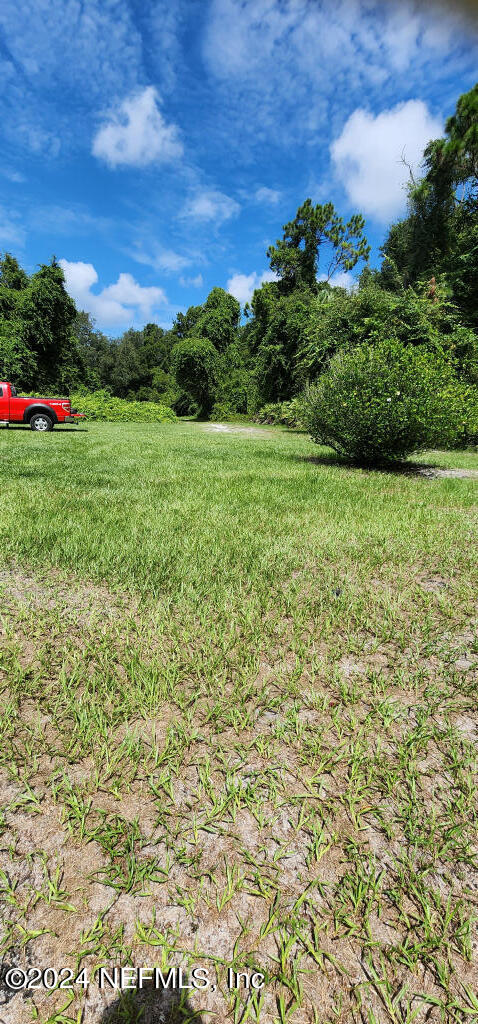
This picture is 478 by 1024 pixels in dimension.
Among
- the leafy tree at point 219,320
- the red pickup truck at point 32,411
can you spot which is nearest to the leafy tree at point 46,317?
the leafy tree at point 219,320

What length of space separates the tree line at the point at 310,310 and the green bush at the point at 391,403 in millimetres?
3419

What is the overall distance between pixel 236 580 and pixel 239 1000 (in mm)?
2239

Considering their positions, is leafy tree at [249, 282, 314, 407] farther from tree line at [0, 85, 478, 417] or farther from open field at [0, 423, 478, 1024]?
open field at [0, 423, 478, 1024]

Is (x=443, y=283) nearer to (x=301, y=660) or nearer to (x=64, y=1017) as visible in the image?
(x=301, y=660)

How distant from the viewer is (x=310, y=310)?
24.9 meters

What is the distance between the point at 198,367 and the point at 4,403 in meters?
23.0

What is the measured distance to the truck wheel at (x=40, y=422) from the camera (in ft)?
51.2

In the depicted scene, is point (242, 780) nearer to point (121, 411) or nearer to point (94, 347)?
point (121, 411)

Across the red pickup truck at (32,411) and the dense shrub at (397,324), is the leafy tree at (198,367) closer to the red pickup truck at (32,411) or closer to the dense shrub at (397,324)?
the dense shrub at (397,324)

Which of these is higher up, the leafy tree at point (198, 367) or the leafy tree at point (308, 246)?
the leafy tree at point (308, 246)

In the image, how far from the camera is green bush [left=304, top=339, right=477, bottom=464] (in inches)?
309

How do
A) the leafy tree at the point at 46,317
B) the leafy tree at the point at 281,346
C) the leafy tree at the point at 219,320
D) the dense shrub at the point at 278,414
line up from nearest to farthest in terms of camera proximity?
the dense shrub at the point at 278,414
the leafy tree at the point at 281,346
the leafy tree at the point at 46,317
the leafy tree at the point at 219,320

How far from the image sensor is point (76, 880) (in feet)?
3.72

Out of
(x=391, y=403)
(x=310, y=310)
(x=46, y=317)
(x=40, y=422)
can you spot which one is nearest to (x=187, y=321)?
(x=46, y=317)
